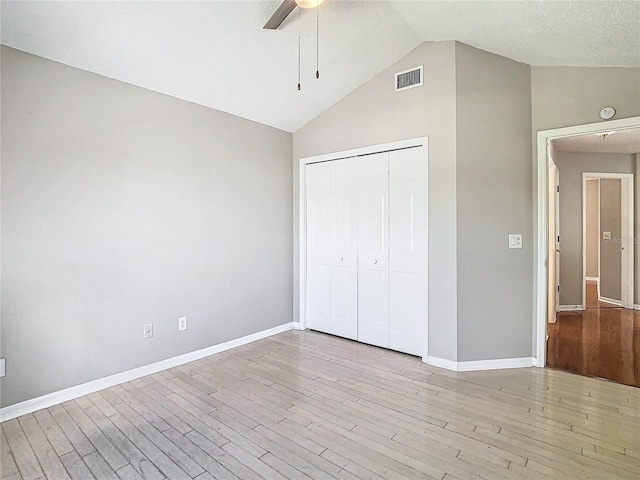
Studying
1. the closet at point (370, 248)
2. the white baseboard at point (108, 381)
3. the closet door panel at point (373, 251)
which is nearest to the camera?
the white baseboard at point (108, 381)

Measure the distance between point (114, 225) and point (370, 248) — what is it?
2376 mm

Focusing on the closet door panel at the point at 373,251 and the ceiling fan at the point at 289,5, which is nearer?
the ceiling fan at the point at 289,5

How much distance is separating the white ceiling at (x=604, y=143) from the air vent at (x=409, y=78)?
7.30 feet

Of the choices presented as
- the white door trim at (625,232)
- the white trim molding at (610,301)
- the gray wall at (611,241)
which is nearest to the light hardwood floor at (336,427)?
the white door trim at (625,232)

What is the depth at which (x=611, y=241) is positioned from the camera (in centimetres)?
554

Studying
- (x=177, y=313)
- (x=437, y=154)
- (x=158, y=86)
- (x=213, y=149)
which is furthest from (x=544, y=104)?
(x=177, y=313)

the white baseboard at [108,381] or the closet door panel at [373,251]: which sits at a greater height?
the closet door panel at [373,251]

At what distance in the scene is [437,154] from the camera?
311 centimetres

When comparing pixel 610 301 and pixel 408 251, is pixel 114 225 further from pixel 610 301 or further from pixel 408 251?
pixel 610 301

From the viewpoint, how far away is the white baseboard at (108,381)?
92.3 inches

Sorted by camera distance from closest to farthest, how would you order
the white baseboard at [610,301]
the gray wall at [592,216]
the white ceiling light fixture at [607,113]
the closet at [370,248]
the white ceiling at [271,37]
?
1. the white ceiling at [271,37]
2. the white ceiling light fixture at [607,113]
3. the closet at [370,248]
4. the white baseboard at [610,301]
5. the gray wall at [592,216]

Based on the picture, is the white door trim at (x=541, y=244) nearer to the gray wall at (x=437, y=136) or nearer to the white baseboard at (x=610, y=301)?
the gray wall at (x=437, y=136)

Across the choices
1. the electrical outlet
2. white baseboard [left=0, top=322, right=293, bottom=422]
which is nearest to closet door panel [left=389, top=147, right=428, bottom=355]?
white baseboard [left=0, top=322, right=293, bottom=422]

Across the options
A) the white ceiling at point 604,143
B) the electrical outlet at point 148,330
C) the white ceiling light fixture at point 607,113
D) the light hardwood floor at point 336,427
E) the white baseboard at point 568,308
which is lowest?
the light hardwood floor at point 336,427
